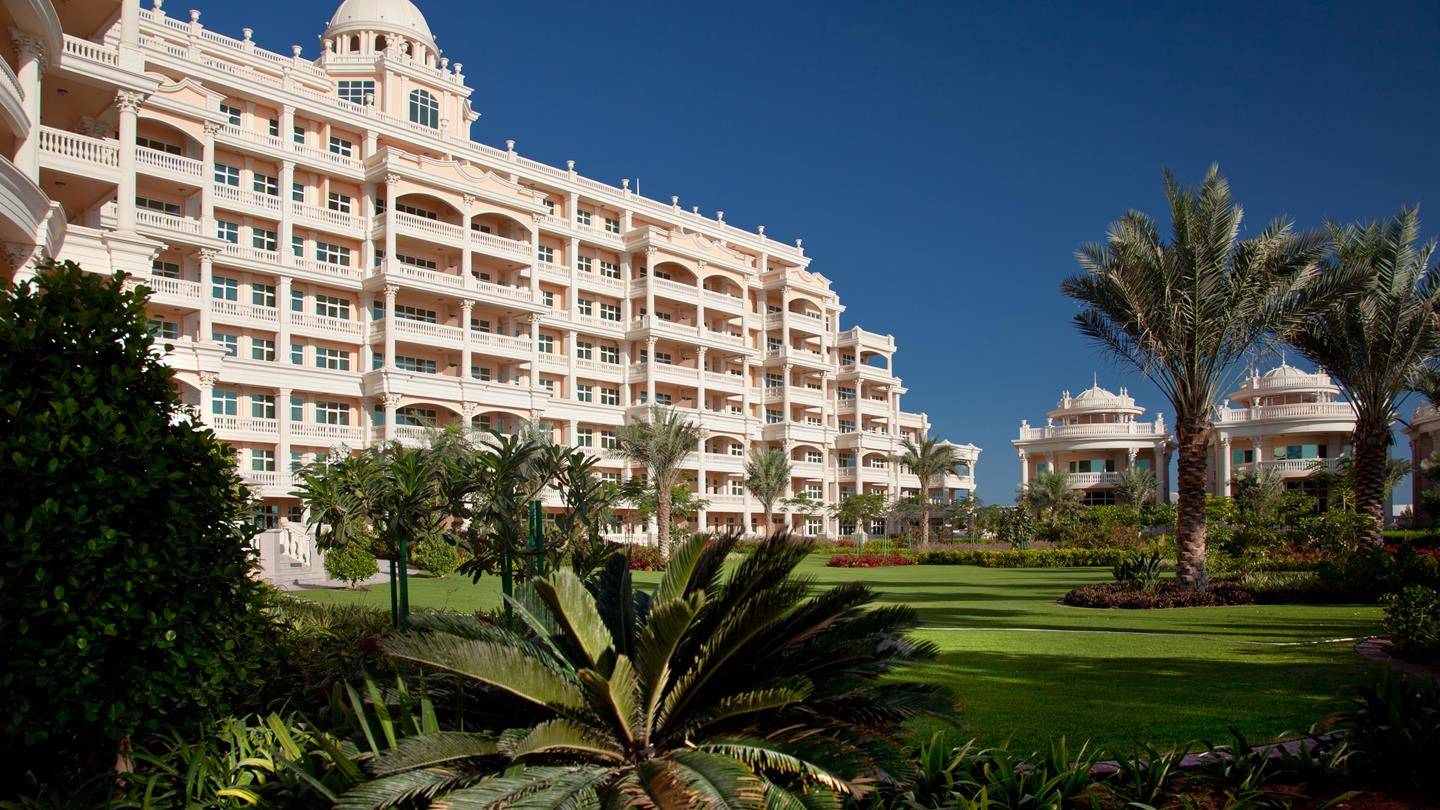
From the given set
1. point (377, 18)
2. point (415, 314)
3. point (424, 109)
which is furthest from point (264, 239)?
point (377, 18)

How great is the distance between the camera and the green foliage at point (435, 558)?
27.6 metres

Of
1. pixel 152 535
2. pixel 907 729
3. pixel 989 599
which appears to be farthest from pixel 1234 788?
pixel 989 599

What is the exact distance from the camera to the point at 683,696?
5.55m

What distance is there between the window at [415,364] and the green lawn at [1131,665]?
28058 mm

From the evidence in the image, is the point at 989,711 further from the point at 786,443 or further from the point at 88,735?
the point at 786,443

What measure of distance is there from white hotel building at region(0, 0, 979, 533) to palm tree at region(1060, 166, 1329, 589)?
21795 mm

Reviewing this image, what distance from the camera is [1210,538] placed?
29719 mm

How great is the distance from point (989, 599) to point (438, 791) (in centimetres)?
1854

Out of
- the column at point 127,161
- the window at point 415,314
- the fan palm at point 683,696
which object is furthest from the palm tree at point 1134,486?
the fan palm at point 683,696

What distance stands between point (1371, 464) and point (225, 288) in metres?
42.8

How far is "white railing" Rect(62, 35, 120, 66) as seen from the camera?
22.1 metres

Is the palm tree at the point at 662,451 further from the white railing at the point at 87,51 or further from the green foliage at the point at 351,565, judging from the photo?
the white railing at the point at 87,51

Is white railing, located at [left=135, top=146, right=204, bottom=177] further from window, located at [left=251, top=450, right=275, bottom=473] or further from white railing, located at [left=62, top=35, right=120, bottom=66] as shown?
white railing, located at [left=62, top=35, right=120, bottom=66]

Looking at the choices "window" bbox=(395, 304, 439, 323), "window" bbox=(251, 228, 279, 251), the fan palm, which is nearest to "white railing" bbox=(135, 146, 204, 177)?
"window" bbox=(251, 228, 279, 251)
